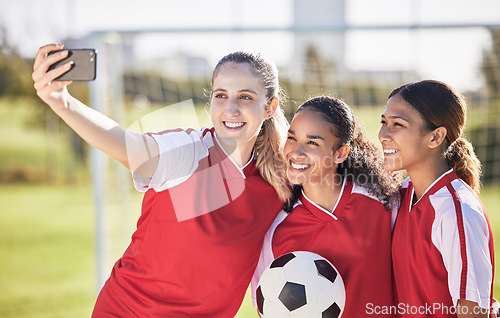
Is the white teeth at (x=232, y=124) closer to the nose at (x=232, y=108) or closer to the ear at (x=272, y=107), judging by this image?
the nose at (x=232, y=108)

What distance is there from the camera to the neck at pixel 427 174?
6.47ft

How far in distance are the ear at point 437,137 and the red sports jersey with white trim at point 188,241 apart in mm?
780

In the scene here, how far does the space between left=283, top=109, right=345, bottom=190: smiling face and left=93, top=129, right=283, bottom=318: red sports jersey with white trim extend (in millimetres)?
252

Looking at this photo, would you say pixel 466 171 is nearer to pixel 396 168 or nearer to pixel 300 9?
pixel 396 168

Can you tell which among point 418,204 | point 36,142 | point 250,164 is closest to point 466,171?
point 418,204

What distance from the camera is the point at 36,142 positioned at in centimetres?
1534

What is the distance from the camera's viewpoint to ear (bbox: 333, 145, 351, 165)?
2.12 metres

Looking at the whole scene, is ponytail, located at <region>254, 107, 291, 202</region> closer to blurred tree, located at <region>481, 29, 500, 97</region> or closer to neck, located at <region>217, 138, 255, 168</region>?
neck, located at <region>217, 138, 255, 168</region>

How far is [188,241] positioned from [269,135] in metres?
0.63

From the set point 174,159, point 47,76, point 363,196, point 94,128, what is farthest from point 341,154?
point 47,76

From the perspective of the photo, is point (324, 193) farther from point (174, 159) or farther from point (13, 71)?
point (13, 71)

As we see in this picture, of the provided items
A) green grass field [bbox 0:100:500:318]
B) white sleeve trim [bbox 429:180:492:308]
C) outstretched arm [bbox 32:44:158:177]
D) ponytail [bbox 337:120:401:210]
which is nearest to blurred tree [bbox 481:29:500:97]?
green grass field [bbox 0:100:500:318]

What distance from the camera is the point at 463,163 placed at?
2.02 metres

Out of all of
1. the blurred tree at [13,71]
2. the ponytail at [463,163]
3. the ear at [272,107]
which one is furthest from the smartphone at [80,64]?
the blurred tree at [13,71]
